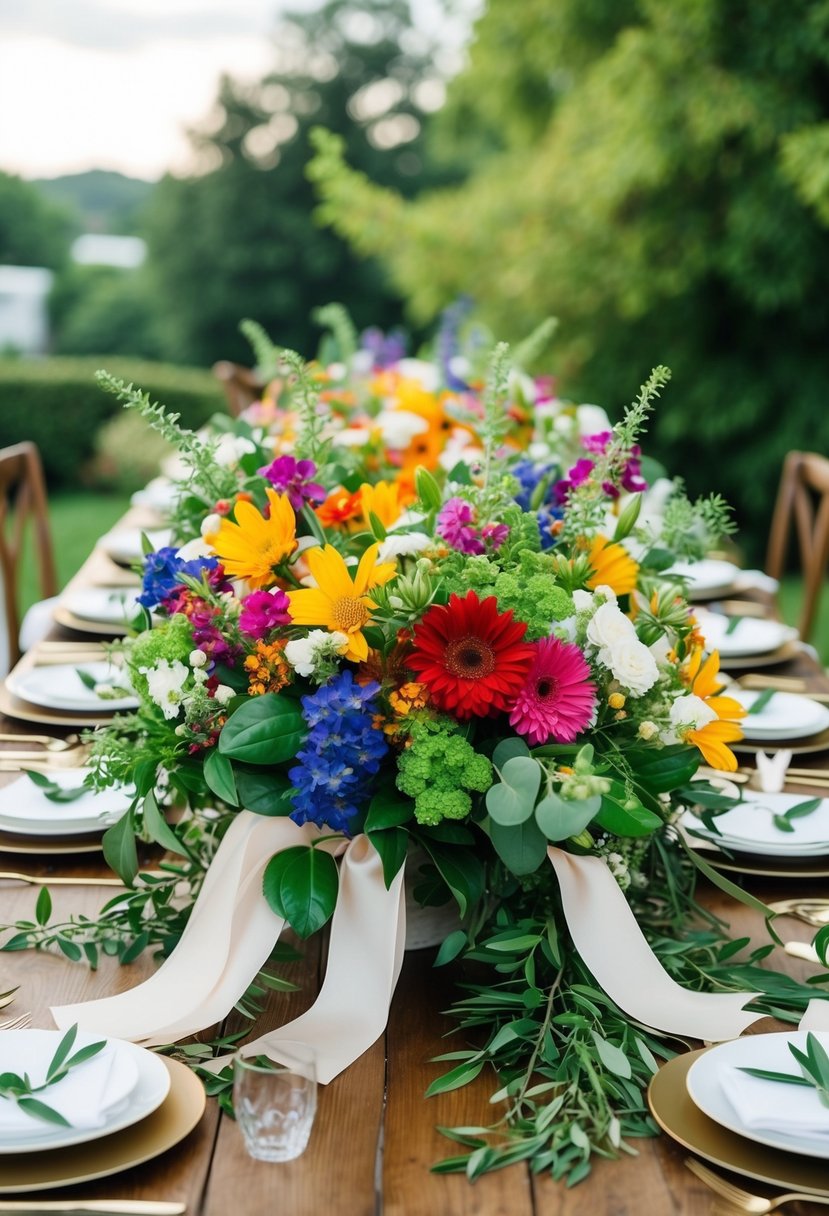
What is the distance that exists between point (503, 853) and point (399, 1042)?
0.20 meters

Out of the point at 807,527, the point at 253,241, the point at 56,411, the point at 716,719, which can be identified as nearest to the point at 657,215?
the point at 807,527

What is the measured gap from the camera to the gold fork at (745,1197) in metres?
0.85

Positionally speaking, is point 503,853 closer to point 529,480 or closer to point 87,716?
point 529,480

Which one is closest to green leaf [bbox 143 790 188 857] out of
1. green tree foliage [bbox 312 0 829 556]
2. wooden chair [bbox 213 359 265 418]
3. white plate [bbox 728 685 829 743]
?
white plate [bbox 728 685 829 743]

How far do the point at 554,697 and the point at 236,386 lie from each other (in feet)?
13.0

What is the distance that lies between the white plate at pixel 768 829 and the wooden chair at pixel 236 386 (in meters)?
3.47

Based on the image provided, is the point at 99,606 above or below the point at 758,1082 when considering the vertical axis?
below

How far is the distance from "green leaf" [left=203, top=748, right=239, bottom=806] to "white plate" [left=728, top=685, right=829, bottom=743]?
2.88ft

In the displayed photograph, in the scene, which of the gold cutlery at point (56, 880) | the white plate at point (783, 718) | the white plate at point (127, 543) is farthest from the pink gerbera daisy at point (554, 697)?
the white plate at point (127, 543)

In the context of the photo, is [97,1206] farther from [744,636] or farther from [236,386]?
[236,386]

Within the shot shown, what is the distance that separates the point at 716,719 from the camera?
3.84 ft

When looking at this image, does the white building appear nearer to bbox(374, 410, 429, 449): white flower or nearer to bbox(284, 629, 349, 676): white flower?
bbox(374, 410, 429, 449): white flower

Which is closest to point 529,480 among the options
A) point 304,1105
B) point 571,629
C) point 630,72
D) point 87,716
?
point 571,629

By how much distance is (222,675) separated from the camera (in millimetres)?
1153
